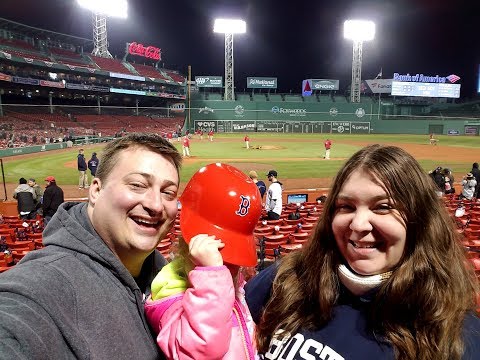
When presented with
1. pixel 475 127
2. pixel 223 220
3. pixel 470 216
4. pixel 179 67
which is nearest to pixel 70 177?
pixel 470 216

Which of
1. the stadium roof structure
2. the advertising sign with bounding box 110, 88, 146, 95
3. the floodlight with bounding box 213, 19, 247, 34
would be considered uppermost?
the floodlight with bounding box 213, 19, 247, 34

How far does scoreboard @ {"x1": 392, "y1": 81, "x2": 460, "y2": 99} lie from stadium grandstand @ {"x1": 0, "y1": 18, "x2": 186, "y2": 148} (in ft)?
121

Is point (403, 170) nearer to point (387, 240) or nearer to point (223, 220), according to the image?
point (387, 240)

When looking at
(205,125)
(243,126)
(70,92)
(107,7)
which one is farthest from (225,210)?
(107,7)

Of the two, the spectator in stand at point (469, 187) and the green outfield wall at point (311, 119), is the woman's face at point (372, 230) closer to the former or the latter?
the spectator in stand at point (469, 187)

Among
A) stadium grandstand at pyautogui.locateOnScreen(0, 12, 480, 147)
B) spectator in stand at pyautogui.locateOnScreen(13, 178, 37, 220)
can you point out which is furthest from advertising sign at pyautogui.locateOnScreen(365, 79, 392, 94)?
spectator in stand at pyautogui.locateOnScreen(13, 178, 37, 220)

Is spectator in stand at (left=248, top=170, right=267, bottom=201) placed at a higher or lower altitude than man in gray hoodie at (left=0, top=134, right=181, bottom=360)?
lower

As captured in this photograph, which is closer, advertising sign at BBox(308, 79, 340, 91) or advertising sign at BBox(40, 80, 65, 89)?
advertising sign at BBox(40, 80, 65, 89)

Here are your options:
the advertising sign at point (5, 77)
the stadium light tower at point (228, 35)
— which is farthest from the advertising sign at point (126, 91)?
the advertising sign at point (5, 77)

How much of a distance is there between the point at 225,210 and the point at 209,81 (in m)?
66.0

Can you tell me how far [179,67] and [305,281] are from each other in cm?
8282

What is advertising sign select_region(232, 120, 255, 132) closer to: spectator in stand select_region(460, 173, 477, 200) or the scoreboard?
the scoreboard

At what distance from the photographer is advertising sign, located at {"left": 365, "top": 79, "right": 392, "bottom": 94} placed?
65.6 m

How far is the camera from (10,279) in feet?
3.81
